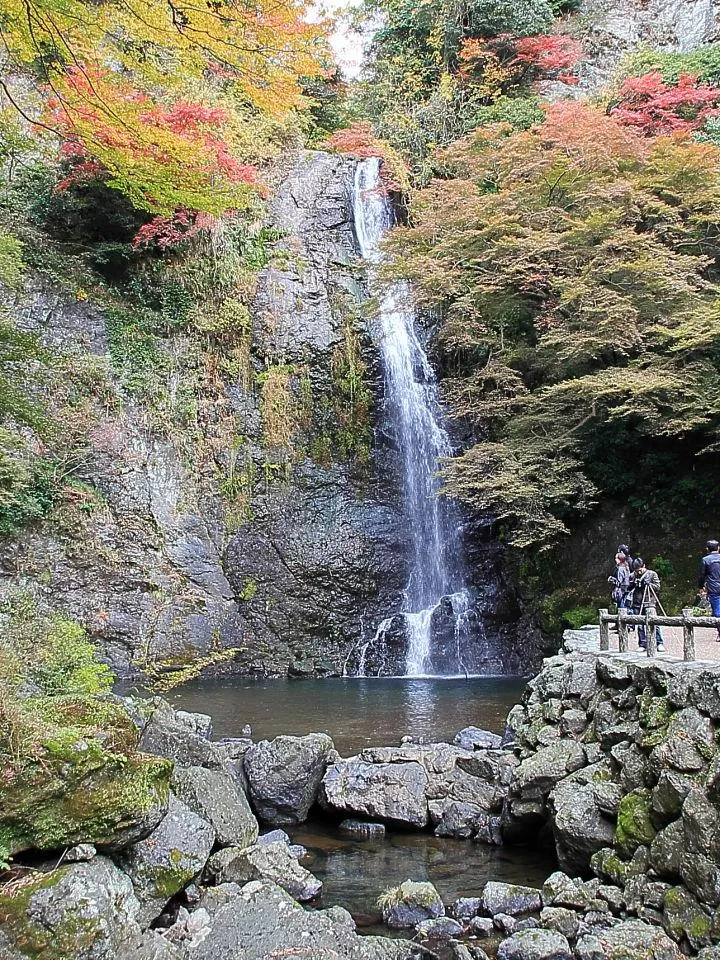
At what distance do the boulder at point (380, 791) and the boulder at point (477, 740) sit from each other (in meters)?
1.21

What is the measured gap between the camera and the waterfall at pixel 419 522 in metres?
15.2

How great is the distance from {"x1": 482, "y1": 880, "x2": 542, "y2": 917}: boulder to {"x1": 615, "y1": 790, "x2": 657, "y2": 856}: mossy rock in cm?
82

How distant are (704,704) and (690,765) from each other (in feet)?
1.73

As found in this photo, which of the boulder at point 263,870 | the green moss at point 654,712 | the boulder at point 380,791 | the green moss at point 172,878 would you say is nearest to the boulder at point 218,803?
the boulder at point 263,870

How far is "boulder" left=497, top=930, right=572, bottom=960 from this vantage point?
4.67m

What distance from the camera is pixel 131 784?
15.9 ft

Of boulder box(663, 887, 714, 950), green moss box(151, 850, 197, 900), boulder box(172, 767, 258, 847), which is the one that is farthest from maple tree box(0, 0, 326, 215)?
boulder box(663, 887, 714, 950)

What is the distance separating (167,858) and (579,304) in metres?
11.7

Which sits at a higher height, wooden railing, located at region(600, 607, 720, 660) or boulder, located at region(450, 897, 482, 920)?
wooden railing, located at region(600, 607, 720, 660)

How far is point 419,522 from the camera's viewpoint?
1652 centimetres

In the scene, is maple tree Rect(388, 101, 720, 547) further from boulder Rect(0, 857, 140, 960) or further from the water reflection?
boulder Rect(0, 857, 140, 960)

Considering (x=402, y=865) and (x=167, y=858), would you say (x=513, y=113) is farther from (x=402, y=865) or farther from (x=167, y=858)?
(x=167, y=858)

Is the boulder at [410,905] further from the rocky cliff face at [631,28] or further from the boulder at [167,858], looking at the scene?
the rocky cliff face at [631,28]

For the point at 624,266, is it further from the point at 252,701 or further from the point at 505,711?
the point at 252,701
